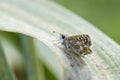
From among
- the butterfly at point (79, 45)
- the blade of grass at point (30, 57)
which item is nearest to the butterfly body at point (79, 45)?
the butterfly at point (79, 45)

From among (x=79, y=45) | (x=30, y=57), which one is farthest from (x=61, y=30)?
(x=30, y=57)

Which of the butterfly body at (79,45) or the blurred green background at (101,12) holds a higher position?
the blurred green background at (101,12)

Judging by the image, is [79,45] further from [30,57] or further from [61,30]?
[30,57]

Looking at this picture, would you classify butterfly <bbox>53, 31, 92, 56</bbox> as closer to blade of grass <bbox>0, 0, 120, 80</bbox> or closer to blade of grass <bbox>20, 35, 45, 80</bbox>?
blade of grass <bbox>0, 0, 120, 80</bbox>

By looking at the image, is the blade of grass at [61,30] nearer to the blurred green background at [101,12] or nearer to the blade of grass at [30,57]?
the blade of grass at [30,57]

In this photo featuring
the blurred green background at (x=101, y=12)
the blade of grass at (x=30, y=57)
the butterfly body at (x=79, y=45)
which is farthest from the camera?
the blurred green background at (x=101, y=12)

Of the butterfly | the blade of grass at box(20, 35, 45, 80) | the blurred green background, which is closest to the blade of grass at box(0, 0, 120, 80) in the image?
the butterfly

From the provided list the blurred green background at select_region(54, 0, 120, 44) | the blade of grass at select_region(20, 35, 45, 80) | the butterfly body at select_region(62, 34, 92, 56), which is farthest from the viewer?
the blurred green background at select_region(54, 0, 120, 44)

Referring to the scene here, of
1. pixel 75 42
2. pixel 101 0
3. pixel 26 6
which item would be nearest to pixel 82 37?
pixel 75 42
